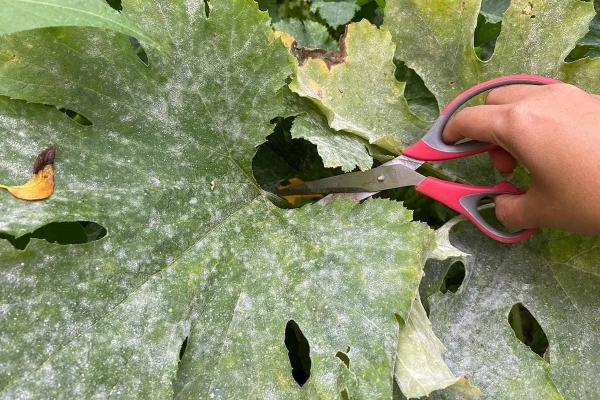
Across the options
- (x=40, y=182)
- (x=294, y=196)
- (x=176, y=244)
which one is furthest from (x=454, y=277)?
(x=40, y=182)

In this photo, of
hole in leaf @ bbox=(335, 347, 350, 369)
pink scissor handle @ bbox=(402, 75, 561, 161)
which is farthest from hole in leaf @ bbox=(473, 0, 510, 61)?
hole in leaf @ bbox=(335, 347, 350, 369)

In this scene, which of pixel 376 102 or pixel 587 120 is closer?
pixel 587 120

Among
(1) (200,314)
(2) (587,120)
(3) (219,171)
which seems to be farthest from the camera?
(3) (219,171)

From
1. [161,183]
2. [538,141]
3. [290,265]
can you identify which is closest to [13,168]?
[161,183]

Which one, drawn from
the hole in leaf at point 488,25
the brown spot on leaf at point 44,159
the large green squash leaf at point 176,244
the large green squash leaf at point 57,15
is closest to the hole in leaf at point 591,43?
the hole in leaf at point 488,25

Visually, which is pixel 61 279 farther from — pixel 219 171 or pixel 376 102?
pixel 376 102

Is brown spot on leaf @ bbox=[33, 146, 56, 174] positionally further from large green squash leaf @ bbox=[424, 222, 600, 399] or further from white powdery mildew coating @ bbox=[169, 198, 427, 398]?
large green squash leaf @ bbox=[424, 222, 600, 399]

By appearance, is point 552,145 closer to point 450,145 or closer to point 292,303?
point 450,145

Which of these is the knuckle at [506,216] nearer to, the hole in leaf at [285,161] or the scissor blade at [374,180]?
the scissor blade at [374,180]
